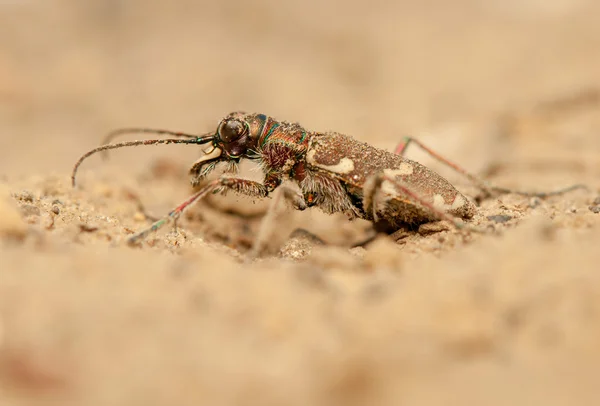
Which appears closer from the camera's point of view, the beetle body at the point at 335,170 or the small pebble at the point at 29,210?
the small pebble at the point at 29,210

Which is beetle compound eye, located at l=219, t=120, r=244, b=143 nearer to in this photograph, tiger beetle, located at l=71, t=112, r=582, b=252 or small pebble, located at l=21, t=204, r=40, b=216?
tiger beetle, located at l=71, t=112, r=582, b=252

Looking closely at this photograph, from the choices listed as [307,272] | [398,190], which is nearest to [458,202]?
[398,190]

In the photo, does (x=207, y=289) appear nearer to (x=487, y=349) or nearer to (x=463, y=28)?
(x=487, y=349)

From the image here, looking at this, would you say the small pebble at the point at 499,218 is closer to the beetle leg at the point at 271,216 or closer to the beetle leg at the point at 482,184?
the beetle leg at the point at 482,184

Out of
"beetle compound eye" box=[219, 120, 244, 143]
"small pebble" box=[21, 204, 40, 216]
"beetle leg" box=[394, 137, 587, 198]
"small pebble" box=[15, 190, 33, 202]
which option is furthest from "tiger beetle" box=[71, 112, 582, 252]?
"small pebble" box=[21, 204, 40, 216]

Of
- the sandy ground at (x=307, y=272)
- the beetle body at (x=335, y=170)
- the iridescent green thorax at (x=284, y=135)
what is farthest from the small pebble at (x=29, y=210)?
the iridescent green thorax at (x=284, y=135)

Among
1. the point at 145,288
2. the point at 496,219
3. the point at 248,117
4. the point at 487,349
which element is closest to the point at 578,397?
the point at 487,349

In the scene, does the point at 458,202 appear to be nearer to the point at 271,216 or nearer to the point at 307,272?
the point at 271,216
